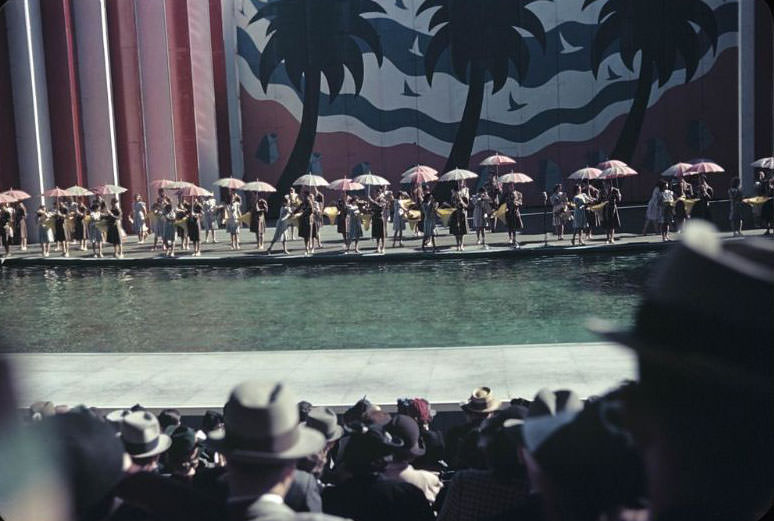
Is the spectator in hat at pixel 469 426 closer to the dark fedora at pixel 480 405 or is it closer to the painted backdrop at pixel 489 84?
the dark fedora at pixel 480 405

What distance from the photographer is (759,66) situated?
1286 inches

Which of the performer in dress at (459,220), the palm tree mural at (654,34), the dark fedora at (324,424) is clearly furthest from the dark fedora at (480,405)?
the palm tree mural at (654,34)

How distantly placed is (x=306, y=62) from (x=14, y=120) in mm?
11616

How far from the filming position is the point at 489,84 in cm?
3616

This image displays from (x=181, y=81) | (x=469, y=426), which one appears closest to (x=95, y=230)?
(x=181, y=81)

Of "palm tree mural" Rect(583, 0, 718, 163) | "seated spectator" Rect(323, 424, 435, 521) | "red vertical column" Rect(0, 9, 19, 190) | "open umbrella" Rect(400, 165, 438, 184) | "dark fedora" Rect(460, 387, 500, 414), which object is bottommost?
"dark fedora" Rect(460, 387, 500, 414)

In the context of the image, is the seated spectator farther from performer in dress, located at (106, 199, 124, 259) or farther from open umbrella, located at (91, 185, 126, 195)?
open umbrella, located at (91, 185, 126, 195)

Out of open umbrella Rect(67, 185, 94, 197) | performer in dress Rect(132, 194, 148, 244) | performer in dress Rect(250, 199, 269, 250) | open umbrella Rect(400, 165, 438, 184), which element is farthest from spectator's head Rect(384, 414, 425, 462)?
open umbrella Rect(67, 185, 94, 197)

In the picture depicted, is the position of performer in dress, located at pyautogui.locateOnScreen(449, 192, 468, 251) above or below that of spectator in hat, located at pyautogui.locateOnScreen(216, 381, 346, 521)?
below

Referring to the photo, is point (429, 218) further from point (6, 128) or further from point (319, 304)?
point (6, 128)

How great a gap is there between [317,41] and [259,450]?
3502 cm

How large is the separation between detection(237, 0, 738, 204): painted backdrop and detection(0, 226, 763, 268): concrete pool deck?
10.9 metres

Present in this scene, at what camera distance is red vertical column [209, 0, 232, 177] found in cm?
3625

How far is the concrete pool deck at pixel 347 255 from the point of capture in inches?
891
